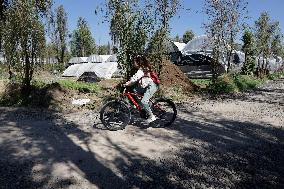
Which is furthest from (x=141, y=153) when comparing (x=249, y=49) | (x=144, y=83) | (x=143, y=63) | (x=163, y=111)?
(x=249, y=49)

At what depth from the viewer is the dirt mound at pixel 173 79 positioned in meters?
19.0

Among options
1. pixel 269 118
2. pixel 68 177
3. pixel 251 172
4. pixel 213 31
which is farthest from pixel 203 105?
pixel 213 31

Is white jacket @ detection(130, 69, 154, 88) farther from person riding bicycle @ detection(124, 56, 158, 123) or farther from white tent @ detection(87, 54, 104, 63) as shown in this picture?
white tent @ detection(87, 54, 104, 63)

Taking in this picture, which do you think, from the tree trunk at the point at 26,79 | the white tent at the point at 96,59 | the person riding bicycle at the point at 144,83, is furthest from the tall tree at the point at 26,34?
the white tent at the point at 96,59

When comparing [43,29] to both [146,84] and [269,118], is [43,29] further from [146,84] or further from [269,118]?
[269,118]

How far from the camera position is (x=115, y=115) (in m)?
9.55

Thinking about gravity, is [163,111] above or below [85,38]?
below

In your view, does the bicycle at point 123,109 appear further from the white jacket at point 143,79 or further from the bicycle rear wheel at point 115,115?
the white jacket at point 143,79

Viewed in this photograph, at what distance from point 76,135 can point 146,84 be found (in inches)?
89.8

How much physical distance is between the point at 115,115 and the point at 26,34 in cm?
750

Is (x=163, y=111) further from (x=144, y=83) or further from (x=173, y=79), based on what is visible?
(x=173, y=79)

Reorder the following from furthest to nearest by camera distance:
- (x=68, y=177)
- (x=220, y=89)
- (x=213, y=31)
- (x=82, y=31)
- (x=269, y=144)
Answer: (x=82, y=31) < (x=213, y=31) < (x=220, y=89) < (x=269, y=144) < (x=68, y=177)

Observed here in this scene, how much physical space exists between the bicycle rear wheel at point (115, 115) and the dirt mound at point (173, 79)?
30.1 ft

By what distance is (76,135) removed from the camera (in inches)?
351
